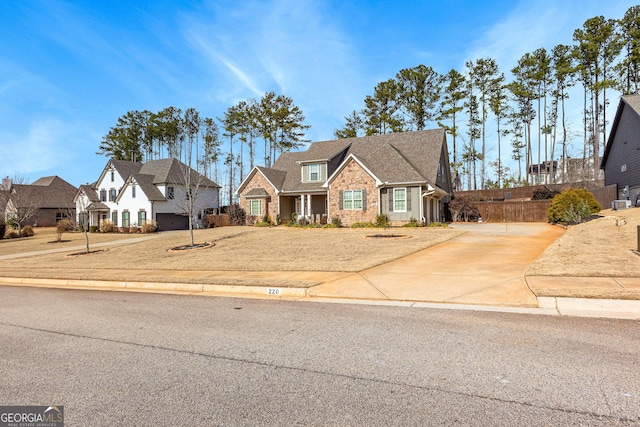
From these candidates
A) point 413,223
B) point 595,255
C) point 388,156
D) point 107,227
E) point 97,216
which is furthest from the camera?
point 97,216

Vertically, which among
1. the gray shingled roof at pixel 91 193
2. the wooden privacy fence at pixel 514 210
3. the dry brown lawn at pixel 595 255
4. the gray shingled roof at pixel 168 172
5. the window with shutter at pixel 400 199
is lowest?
the dry brown lawn at pixel 595 255

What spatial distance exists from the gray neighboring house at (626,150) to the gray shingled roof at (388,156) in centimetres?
1384

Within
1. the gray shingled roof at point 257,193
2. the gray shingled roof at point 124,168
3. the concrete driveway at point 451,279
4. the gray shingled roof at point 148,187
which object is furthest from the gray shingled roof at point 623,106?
the gray shingled roof at point 124,168

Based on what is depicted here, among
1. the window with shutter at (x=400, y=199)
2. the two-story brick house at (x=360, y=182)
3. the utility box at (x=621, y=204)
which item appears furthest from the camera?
the two-story brick house at (x=360, y=182)

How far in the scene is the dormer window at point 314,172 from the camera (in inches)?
1304

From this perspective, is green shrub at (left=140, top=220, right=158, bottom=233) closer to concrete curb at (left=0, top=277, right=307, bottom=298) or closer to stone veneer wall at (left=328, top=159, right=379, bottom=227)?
stone veneer wall at (left=328, top=159, right=379, bottom=227)

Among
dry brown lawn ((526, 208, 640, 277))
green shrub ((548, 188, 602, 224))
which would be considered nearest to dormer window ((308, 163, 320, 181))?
green shrub ((548, 188, 602, 224))

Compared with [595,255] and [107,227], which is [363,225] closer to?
[595,255]

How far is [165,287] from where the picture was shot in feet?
35.9

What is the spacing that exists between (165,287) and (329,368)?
7.98 meters

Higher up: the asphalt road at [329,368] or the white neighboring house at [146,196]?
the white neighboring house at [146,196]

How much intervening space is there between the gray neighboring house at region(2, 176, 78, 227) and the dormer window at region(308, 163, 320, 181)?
1339 inches

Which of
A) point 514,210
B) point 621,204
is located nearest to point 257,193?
point 514,210

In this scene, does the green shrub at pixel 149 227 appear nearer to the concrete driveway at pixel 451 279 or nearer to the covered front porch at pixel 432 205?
the covered front porch at pixel 432 205
